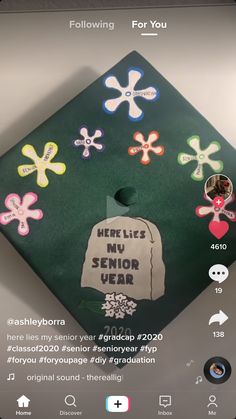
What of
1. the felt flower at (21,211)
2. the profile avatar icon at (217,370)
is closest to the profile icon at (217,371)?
the profile avatar icon at (217,370)

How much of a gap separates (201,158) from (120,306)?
0.28 m

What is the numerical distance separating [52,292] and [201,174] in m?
0.32

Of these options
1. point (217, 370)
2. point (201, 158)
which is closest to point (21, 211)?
point (201, 158)

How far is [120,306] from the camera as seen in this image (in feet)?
2.21

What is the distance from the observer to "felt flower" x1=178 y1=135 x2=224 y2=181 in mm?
679

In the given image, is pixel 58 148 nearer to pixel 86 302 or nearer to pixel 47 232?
Answer: pixel 47 232

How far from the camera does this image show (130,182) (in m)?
0.68

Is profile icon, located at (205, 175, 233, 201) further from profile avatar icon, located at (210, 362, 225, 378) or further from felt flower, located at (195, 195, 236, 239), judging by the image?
profile avatar icon, located at (210, 362, 225, 378)

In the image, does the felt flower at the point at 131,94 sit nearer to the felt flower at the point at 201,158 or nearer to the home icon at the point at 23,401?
the felt flower at the point at 201,158

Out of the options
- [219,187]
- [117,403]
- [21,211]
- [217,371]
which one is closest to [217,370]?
[217,371]

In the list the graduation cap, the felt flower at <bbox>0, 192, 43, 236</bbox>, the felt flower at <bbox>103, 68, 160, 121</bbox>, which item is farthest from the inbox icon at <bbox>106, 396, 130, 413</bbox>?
the felt flower at <bbox>103, 68, 160, 121</bbox>

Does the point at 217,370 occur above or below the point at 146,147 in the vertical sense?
below

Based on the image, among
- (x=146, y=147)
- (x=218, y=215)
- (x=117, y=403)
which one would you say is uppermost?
(x=146, y=147)

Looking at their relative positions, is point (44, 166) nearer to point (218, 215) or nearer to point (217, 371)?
point (218, 215)
